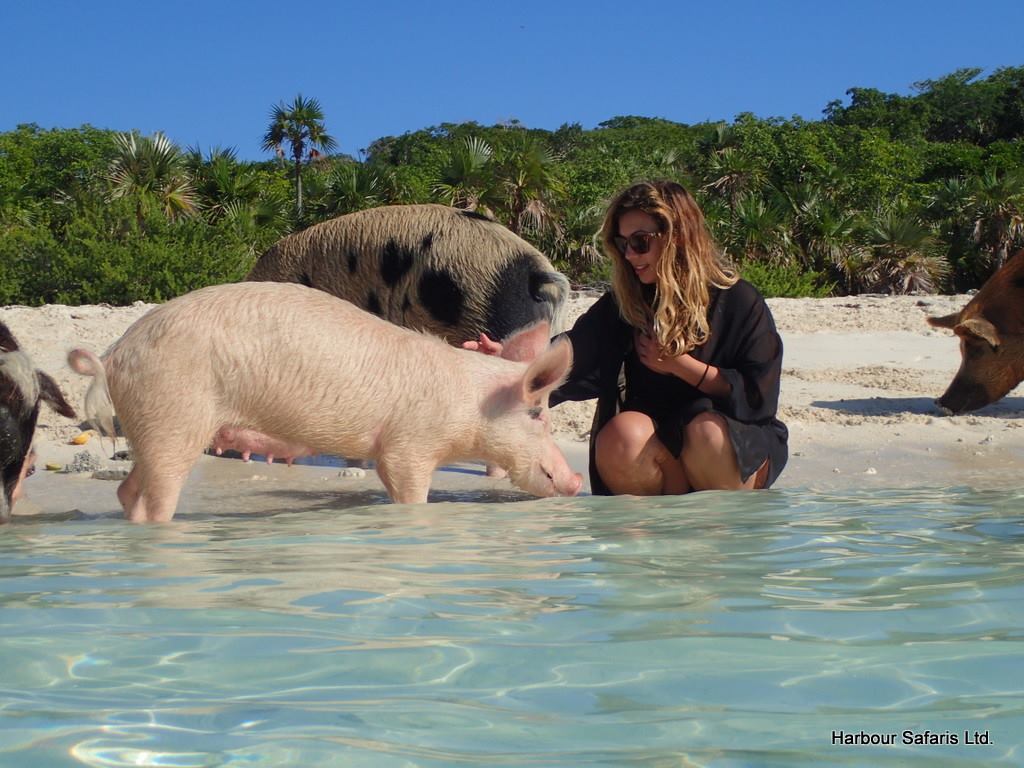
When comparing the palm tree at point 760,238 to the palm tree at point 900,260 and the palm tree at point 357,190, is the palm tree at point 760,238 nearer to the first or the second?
the palm tree at point 900,260

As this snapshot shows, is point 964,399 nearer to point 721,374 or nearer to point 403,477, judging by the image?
point 721,374

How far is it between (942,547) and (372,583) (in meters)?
1.93

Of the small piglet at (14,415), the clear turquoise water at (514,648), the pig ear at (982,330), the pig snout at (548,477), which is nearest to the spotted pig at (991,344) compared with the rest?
the pig ear at (982,330)

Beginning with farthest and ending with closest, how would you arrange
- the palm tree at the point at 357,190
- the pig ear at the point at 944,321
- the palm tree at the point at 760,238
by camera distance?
the palm tree at the point at 760,238, the palm tree at the point at 357,190, the pig ear at the point at 944,321

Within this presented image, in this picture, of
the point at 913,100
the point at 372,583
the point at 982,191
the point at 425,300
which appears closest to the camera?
the point at 372,583

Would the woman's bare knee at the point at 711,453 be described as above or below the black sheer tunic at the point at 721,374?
below

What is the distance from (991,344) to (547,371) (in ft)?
17.3

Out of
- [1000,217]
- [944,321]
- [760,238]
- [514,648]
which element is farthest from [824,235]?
[514,648]

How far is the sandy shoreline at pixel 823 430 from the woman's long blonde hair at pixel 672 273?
1.37 metres

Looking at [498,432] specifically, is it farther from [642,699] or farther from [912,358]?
[912,358]

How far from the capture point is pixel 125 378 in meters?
4.83

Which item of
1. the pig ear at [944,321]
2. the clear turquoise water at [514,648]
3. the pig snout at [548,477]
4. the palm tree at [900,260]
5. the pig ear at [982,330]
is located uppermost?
the palm tree at [900,260]

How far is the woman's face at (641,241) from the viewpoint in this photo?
5348 mm

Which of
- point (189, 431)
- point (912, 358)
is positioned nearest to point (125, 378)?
point (189, 431)
